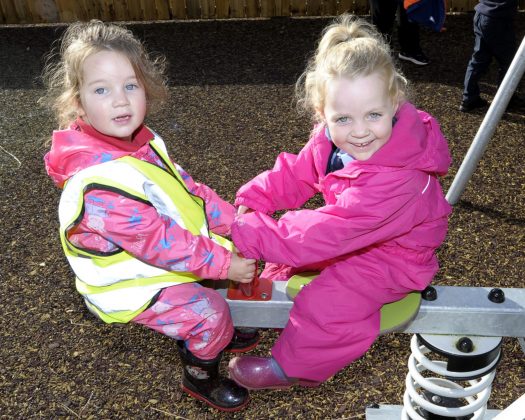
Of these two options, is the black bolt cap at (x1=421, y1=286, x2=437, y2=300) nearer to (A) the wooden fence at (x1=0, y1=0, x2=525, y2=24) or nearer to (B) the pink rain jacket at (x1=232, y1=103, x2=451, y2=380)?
(B) the pink rain jacket at (x1=232, y1=103, x2=451, y2=380)

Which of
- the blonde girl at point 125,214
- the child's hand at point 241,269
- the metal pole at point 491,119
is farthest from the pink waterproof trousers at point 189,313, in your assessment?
the metal pole at point 491,119

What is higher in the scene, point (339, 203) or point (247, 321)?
point (339, 203)

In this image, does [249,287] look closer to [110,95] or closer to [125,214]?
[125,214]

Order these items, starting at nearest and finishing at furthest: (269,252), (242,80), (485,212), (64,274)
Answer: (269,252)
(64,274)
(485,212)
(242,80)

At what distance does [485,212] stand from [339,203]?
6.87 ft

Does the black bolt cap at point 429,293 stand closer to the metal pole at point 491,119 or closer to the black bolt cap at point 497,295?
the black bolt cap at point 497,295

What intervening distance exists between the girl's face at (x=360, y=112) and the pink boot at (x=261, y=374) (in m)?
0.77

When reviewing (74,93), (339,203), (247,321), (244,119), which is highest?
(74,93)

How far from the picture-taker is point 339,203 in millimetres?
1946

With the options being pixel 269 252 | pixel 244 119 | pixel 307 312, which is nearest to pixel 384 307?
pixel 307 312

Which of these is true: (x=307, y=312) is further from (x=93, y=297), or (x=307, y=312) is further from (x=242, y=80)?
(x=242, y=80)

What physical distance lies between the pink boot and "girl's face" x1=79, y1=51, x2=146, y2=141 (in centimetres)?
90

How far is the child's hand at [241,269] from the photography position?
197 centimetres

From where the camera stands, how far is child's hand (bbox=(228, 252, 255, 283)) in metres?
1.97
